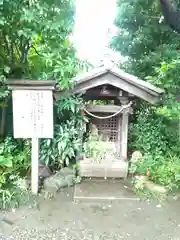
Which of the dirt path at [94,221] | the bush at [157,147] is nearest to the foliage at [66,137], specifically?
the dirt path at [94,221]

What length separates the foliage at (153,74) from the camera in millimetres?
5508

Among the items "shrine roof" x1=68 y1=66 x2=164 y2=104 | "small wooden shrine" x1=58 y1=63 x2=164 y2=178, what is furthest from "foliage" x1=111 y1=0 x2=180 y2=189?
"small wooden shrine" x1=58 y1=63 x2=164 y2=178

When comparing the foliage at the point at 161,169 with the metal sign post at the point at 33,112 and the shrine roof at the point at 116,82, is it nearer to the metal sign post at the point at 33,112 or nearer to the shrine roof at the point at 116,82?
the shrine roof at the point at 116,82

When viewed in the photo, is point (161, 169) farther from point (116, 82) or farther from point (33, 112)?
point (33, 112)

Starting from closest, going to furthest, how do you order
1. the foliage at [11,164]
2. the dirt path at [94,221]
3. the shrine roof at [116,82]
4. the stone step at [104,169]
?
1. the dirt path at [94,221]
2. the foliage at [11,164]
3. the shrine roof at [116,82]
4. the stone step at [104,169]

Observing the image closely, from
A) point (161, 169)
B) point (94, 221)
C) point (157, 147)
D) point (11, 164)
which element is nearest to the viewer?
point (94, 221)

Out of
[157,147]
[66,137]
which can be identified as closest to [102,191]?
[66,137]

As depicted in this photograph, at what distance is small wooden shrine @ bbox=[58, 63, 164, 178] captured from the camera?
5.47 m

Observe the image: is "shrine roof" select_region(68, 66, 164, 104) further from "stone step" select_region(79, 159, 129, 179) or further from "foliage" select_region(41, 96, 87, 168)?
"stone step" select_region(79, 159, 129, 179)

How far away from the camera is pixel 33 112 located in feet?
16.4

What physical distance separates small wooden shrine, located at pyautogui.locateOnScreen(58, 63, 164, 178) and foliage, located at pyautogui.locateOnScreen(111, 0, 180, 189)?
419 millimetres

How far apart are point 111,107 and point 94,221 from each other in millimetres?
2518

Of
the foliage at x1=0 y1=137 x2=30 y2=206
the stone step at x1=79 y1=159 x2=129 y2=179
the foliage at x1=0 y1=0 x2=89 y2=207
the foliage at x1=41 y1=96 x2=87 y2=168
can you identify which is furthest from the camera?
the stone step at x1=79 y1=159 x2=129 y2=179

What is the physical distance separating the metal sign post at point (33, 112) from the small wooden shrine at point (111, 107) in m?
0.62
